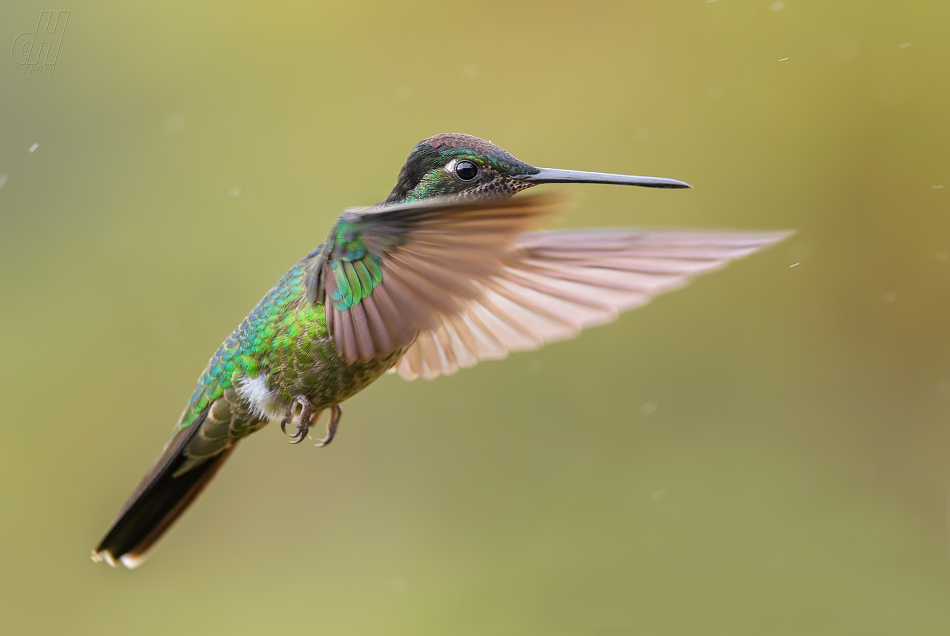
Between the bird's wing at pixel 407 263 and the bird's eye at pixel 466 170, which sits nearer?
the bird's wing at pixel 407 263

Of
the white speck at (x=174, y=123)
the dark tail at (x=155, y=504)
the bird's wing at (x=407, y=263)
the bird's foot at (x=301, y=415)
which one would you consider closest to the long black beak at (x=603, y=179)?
the bird's wing at (x=407, y=263)

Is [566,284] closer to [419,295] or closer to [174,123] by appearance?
[419,295]

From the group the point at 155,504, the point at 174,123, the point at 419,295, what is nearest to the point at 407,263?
the point at 419,295

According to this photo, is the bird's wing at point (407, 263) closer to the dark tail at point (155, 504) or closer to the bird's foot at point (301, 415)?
the bird's foot at point (301, 415)

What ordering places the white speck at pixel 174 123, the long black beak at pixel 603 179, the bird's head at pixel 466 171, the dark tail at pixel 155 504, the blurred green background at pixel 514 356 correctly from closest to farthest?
1. the long black beak at pixel 603 179
2. the bird's head at pixel 466 171
3. the dark tail at pixel 155 504
4. the blurred green background at pixel 514 356
5. the white speck at pixel 174 123

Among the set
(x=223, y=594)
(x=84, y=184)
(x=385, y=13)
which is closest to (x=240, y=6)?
(x=385, y=13)

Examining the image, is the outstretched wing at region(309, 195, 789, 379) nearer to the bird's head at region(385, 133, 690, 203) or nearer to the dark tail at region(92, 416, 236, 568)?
the bird's head at region(385, 133, 690, 203)
